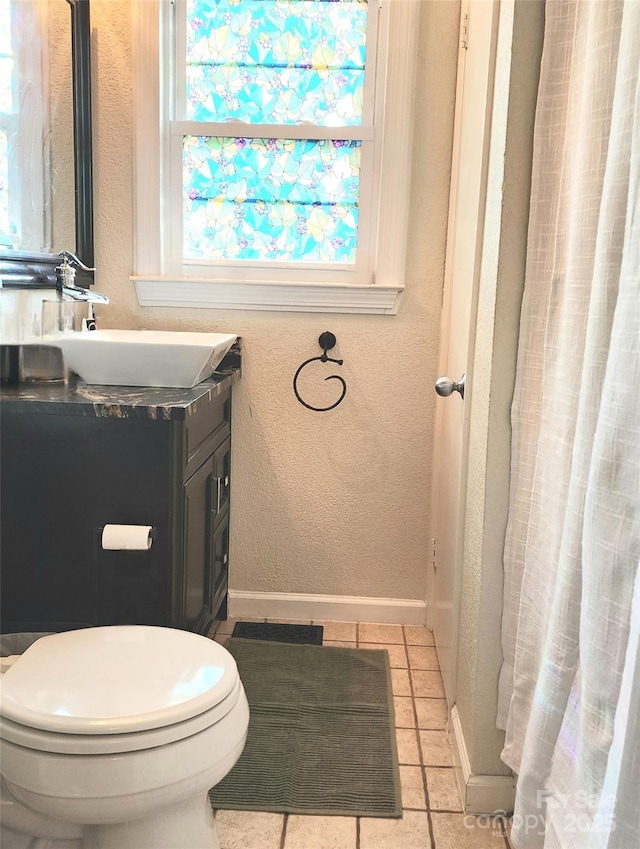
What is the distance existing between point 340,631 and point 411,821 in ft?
3.06

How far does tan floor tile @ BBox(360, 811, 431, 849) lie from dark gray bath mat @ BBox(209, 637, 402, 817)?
0.03m

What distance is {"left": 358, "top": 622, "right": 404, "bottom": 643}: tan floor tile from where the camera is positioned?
98.4 inches

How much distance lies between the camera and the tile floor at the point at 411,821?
5.15ft

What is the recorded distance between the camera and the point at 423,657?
2387mm

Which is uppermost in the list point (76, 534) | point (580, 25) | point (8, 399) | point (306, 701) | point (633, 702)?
point (580, 25)

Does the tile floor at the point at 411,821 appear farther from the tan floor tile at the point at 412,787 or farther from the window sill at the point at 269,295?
the window sill at the point at 269,295

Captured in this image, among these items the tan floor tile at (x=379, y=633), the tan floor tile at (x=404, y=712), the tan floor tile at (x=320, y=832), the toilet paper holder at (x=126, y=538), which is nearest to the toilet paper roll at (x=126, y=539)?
the toilet paper holder at (x=126, y=538)

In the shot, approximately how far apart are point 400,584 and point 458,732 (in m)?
0.80

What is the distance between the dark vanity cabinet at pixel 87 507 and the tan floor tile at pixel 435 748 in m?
0.73

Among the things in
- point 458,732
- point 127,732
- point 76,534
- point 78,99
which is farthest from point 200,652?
point 78,99

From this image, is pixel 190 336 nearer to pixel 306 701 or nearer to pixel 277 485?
pixel 277 485

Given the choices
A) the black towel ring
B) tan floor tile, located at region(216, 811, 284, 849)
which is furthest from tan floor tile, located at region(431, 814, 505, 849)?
the black towel ring

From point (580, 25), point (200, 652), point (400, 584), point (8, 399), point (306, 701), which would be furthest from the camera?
point (400, 584)

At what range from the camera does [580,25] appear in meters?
1.26
